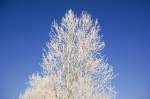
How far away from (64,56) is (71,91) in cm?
154

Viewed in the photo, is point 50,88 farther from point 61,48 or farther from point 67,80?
point 61,48

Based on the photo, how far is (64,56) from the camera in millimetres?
14023

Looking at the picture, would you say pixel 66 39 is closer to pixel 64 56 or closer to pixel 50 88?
pixel 64 56

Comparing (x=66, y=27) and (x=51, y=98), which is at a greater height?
(x=66, y=27)

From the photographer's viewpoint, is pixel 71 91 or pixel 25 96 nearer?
pixel 71 91

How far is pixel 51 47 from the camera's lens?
1418 centimetres

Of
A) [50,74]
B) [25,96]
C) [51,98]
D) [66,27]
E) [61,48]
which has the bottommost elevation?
[51,98]

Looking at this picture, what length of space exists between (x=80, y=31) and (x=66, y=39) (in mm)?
717

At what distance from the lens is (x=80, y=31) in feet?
47.0

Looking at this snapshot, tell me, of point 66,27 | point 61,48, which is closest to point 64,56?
point 61,48

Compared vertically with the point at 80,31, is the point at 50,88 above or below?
below

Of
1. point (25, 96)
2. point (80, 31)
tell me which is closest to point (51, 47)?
point (80, 31)

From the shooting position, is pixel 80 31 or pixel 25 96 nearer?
pixel 80 31

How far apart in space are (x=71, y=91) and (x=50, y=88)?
937 mm
